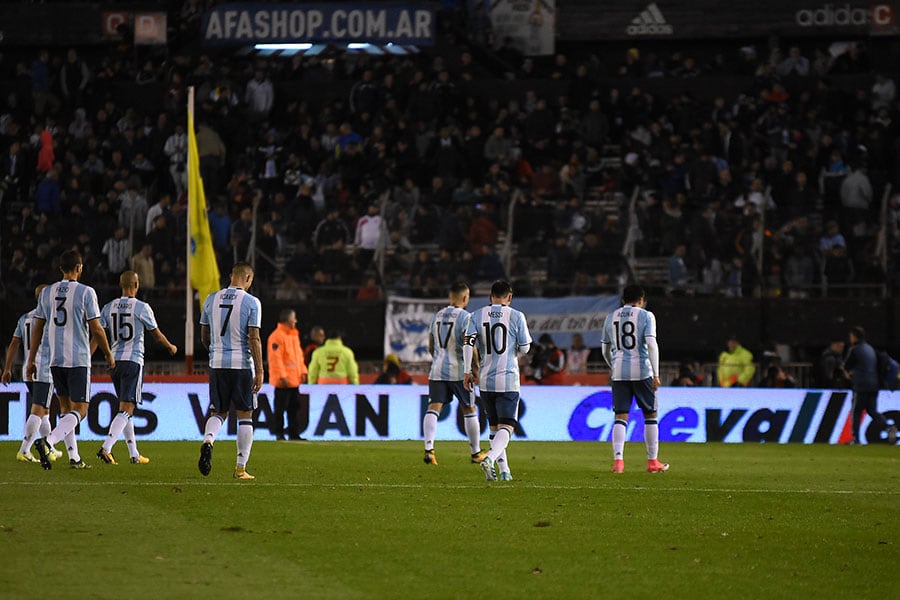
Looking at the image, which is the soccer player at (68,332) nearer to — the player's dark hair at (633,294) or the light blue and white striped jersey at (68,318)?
the light blue and white striped jersey at (68,318)

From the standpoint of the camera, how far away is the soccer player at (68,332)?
1493 cm

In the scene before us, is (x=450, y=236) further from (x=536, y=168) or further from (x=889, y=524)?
(x=889, y=524)

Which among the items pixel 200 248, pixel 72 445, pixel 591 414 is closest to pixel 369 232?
pixel 200 248

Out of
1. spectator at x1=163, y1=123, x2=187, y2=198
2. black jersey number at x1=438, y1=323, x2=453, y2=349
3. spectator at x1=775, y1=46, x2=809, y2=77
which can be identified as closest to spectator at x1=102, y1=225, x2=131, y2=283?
spectator at x1=163, y1=123, x2=187, y2=198

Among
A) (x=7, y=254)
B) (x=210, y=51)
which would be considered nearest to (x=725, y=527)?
(x=7, y=254)

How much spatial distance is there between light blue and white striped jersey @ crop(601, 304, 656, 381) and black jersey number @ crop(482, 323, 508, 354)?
1.80 m

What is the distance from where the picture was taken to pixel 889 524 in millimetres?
11547

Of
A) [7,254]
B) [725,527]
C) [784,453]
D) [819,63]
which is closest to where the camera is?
[725,527]

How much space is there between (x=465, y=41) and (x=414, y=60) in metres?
1.24

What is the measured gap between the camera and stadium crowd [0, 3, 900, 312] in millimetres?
25219

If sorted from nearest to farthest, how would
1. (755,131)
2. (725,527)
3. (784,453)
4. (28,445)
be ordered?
1. (725,527)
2. (28,445)
3. (784,453)
4. (755,131)

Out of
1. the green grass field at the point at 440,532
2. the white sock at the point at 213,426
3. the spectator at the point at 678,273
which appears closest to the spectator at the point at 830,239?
the spectator at the point at 678,273

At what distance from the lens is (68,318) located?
49.3 feet

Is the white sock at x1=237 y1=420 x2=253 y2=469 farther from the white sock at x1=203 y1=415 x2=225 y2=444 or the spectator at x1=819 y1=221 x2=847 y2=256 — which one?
the spectator at x1=819 y1=221 x2=847 y2=256
